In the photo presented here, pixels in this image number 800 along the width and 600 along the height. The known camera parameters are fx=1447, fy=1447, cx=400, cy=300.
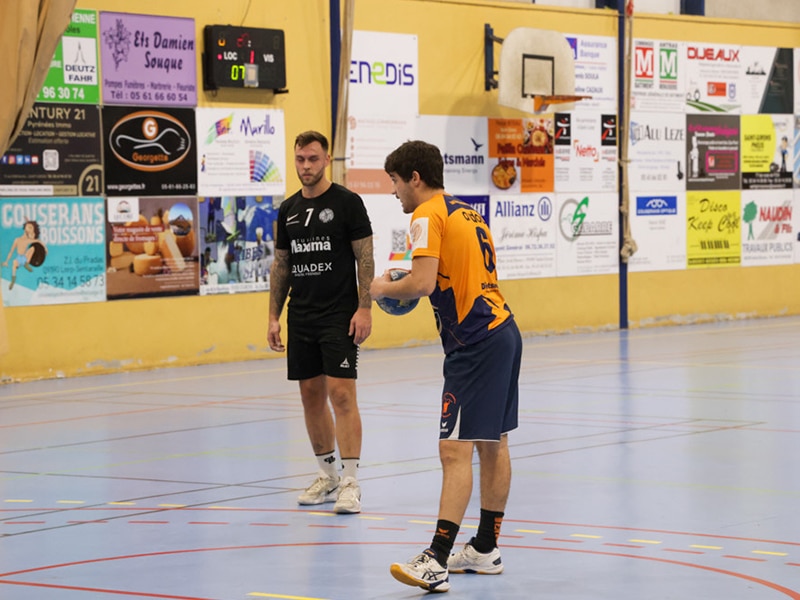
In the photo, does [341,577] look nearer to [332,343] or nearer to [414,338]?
[332,343]

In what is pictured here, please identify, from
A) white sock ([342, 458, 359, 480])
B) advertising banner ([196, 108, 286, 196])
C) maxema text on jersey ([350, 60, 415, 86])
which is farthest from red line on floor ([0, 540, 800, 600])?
maxema text on jersey ([350, 60, 415, 86])

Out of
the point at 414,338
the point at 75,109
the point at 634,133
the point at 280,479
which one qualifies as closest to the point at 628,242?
the point at 634,133

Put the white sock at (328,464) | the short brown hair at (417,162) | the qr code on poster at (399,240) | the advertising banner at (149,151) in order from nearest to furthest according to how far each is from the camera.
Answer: the short brown hair at (417,162)
the white sock at (328,464)
the advertising banner at (149,151)
the qr code on poster at (399,240)

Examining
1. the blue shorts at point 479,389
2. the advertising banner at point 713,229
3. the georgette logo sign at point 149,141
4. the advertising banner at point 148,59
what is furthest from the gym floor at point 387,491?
the advertising banner at point 713,229

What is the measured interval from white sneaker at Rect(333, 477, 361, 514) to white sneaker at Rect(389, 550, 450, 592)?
1.74 m

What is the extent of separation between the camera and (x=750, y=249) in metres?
23.6

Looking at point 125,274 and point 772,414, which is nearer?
point 772,414

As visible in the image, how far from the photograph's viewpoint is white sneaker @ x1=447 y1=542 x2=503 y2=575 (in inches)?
258

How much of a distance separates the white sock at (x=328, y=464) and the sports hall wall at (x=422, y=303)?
309 inches

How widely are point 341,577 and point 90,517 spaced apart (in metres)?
2.18

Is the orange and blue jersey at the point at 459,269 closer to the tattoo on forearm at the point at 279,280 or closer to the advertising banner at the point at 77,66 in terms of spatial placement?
the tattoo on forearm at the point at 279,280

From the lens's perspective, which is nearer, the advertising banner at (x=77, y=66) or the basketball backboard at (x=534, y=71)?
the advertising banner at (x=77, y=66)

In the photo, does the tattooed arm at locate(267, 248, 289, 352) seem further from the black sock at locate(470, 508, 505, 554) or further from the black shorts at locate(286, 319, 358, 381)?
the black sock at locate(470, 508, 505, 554)

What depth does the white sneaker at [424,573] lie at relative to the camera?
20.0 ft
